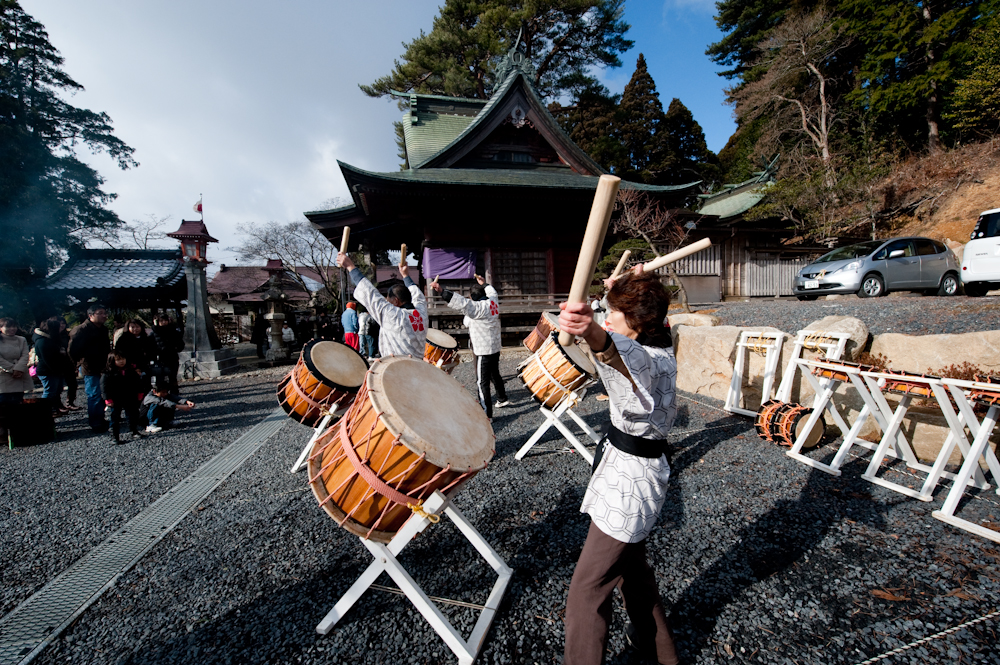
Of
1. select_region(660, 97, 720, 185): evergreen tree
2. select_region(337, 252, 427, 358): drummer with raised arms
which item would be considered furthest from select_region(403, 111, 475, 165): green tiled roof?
select_region(660, 97, 720, 185): evergreen tree

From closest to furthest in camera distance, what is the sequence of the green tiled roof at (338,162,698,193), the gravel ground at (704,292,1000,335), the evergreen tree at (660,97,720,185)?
the gravel ground at (704,292,1000,335)
the green tiled roof at (338,162,698,193)
the evergreen tree at (660,97,720,185)

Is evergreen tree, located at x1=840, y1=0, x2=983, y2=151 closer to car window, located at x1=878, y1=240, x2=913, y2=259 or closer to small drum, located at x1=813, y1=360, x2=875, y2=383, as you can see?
car window, located at x1=878, y1=240, x2=913, y2=259

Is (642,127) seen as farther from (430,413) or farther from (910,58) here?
(430,413)

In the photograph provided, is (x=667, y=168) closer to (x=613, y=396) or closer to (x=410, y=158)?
(x=410, y=158)

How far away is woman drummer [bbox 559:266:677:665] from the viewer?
1.47 metres

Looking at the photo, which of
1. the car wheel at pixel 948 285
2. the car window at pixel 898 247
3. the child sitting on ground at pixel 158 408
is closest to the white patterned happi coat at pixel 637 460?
the child sitting on ground at pixel 158 408

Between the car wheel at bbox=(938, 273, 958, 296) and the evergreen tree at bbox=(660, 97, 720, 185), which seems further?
the evergreen tree at bbox=(660, 97, 720, 185)

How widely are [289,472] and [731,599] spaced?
3.56 meters

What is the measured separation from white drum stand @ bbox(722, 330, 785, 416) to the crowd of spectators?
284 inches

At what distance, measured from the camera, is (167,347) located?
20.4 ft

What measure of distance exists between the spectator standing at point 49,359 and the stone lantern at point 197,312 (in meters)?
3.88

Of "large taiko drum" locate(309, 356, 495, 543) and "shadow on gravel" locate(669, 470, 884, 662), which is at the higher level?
"large taiko drum" locate(309, 356, 495, 543)

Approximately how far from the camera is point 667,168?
2450 cm

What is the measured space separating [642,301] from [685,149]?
29.5 metres
